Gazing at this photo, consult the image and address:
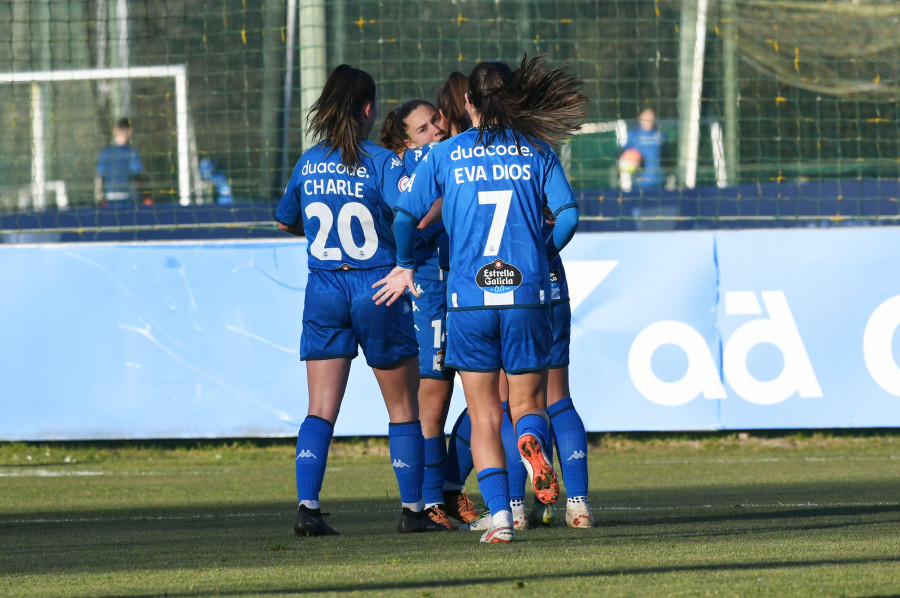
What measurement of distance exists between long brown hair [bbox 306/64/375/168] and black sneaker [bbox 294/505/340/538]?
147 cm

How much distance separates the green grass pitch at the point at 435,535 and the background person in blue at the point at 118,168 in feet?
7.99

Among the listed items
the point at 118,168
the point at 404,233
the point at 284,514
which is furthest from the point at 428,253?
the point at 118,168

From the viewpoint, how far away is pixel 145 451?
32.0 feet

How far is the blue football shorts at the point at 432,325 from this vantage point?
605 cm

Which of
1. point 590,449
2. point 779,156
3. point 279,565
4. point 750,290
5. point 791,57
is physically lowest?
point 590,449

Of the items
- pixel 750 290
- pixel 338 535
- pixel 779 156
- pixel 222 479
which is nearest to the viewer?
pixel 338 535

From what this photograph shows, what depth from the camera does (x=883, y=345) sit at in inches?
360

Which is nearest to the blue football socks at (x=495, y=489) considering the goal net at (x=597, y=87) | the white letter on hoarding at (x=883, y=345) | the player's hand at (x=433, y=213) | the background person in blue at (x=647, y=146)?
the player's hand at (x=433, y=213)

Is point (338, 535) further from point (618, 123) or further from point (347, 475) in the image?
point (618, 123)

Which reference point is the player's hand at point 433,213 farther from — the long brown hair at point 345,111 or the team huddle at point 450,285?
the long brown hair at point 345,111

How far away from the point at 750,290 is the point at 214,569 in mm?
5821

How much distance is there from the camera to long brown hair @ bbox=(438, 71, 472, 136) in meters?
5.82

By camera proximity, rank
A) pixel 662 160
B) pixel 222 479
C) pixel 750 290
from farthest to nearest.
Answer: pixel 662 160 < pixel 750 290 < pixel 222 479

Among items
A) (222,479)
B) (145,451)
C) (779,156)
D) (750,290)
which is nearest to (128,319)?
(145,451)
